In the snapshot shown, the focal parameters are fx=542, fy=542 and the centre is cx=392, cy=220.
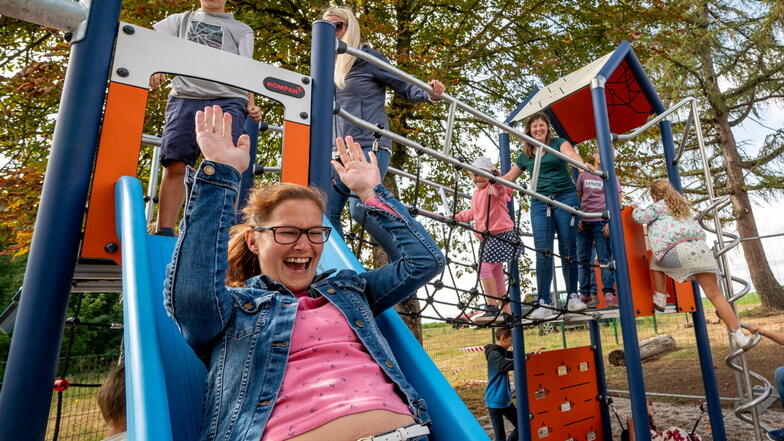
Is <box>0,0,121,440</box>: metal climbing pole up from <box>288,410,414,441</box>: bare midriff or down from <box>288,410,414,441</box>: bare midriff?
up

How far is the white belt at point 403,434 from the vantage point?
113 centimetres

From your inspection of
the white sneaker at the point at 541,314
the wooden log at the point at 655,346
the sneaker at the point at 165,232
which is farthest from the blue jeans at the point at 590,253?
the wooden log at the point at 655,346

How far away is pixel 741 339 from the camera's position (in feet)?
13.3

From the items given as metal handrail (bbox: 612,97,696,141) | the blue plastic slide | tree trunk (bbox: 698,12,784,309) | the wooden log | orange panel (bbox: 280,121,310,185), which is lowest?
the wooden log

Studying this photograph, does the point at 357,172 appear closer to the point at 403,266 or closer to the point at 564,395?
the point at 403,266

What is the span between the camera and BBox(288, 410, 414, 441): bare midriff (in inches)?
44.1

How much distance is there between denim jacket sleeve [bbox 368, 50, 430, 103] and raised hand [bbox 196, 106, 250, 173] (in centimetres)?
166

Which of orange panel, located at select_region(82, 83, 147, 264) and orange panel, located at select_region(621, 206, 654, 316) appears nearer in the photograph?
orange panel, located at select_region(82, 83, 147, 264)

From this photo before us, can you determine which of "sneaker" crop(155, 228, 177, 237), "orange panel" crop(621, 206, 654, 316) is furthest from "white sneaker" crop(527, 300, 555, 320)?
"sneaker" crop(155, 228, 177, 237)

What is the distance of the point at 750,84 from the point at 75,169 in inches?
517

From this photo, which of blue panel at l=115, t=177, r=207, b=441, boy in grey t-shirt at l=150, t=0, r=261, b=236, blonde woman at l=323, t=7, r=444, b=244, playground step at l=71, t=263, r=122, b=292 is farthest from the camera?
blonde woman at l=323, t=7, r=444, b=244

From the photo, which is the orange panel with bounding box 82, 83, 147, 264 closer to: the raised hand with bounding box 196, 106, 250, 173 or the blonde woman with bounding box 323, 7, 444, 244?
the raised hand with bounding box 196, 106, 250, 173

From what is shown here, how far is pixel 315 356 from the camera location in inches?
51.0

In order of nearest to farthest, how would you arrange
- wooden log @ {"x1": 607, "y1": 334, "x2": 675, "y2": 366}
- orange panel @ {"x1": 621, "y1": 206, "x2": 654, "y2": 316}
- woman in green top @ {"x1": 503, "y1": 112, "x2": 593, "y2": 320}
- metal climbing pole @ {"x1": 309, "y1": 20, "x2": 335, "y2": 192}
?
metal climbing pole @ {"x1": 309, "y1": 20, "x2": 335, "y2": 192}
orange panel @ {"x1": 621, "y1": 206, "x2": 654, "y2": 316}
woman in green top @ {"x1": 503, "y1": 112, "x2": 593, "y2": 320}
wooden log @ {"x1": 607, "y1": 334, "x2": 675, "y2": 366}
